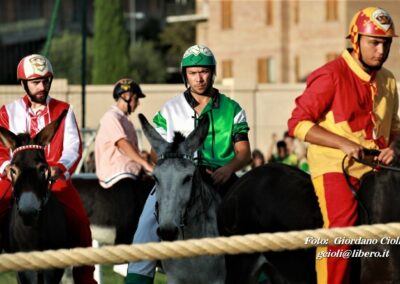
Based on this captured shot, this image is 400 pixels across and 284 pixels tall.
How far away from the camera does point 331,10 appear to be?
58.3 m

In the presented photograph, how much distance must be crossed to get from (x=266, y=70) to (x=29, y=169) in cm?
5520

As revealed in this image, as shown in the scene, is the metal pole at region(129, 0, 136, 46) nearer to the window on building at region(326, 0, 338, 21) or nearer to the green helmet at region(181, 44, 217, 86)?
the window on building at region(326, 0, 338, 21)

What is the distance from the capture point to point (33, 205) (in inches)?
364

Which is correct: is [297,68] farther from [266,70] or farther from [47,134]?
[47,134]

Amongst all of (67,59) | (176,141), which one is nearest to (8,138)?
(176,141)

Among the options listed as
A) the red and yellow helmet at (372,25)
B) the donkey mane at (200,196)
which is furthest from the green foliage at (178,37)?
the red and yellow helmet at (372,25)

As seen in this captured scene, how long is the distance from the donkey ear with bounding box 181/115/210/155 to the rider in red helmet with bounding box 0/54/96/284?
1555mm

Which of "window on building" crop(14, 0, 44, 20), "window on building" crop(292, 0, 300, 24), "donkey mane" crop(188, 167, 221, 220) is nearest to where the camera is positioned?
"donkey mane" crop(188, 167, 221, 220)

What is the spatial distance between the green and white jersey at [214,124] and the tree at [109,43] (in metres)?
48.3

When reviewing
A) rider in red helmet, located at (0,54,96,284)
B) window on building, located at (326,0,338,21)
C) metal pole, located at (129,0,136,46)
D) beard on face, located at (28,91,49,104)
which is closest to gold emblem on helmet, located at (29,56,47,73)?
rider in red helmet, located at (0,54,96,284)

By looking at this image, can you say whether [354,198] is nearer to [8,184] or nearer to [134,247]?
[8,184]

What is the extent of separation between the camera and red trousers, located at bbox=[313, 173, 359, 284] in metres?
8.82

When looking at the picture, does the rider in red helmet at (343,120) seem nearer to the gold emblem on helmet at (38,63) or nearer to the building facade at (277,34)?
the gold emblem on helmet at (38,63)

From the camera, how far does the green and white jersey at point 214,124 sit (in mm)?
9805
